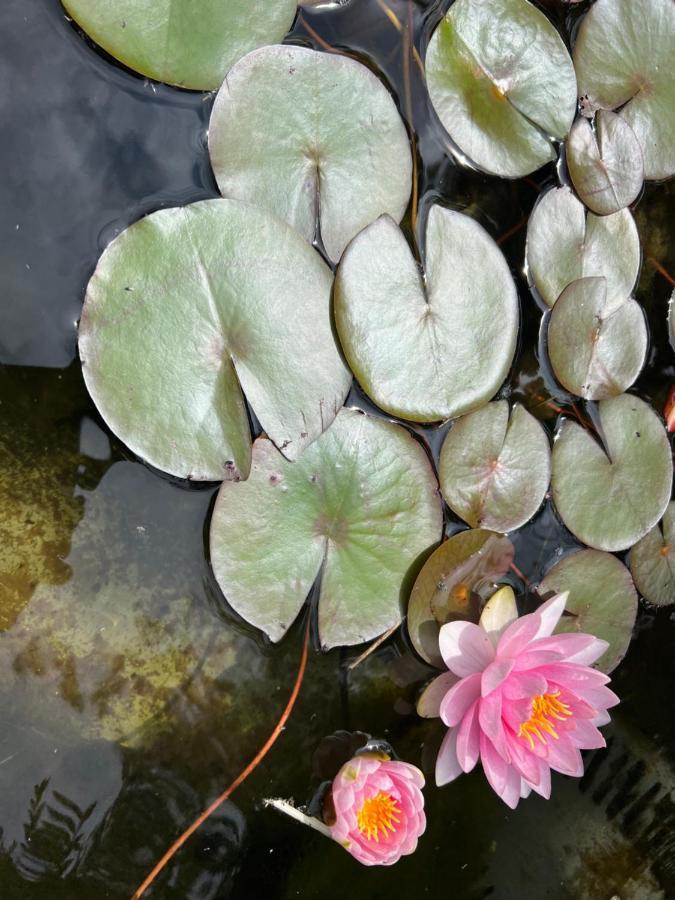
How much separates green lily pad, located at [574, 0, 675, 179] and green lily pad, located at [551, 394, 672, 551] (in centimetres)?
82

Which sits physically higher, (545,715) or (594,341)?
(594,341)

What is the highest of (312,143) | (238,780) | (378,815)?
(312,143)

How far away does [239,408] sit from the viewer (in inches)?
69.4

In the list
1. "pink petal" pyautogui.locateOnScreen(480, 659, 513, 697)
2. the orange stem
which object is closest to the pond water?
the orange stem

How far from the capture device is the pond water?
175 centimetres

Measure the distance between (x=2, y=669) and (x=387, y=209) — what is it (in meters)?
1.51

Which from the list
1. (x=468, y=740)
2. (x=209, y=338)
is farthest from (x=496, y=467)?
(x=209, y=338)

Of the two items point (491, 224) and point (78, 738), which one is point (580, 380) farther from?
point (78, 738)

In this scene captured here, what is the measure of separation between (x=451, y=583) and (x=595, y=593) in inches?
18.6

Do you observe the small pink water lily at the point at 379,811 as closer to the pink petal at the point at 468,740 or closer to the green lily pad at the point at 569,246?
the pink petal at the point at 468,740

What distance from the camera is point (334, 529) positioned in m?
1.87

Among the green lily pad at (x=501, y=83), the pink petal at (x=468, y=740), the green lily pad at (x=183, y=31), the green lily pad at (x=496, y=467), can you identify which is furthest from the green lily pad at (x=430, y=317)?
the pink petal at (x=468, y=740)

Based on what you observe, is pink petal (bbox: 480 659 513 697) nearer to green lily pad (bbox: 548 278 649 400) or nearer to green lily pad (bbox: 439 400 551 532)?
green lily pad (bbox: 439 400 551 532)

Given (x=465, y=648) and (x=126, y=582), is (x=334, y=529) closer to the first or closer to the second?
(x=465, y=648)
